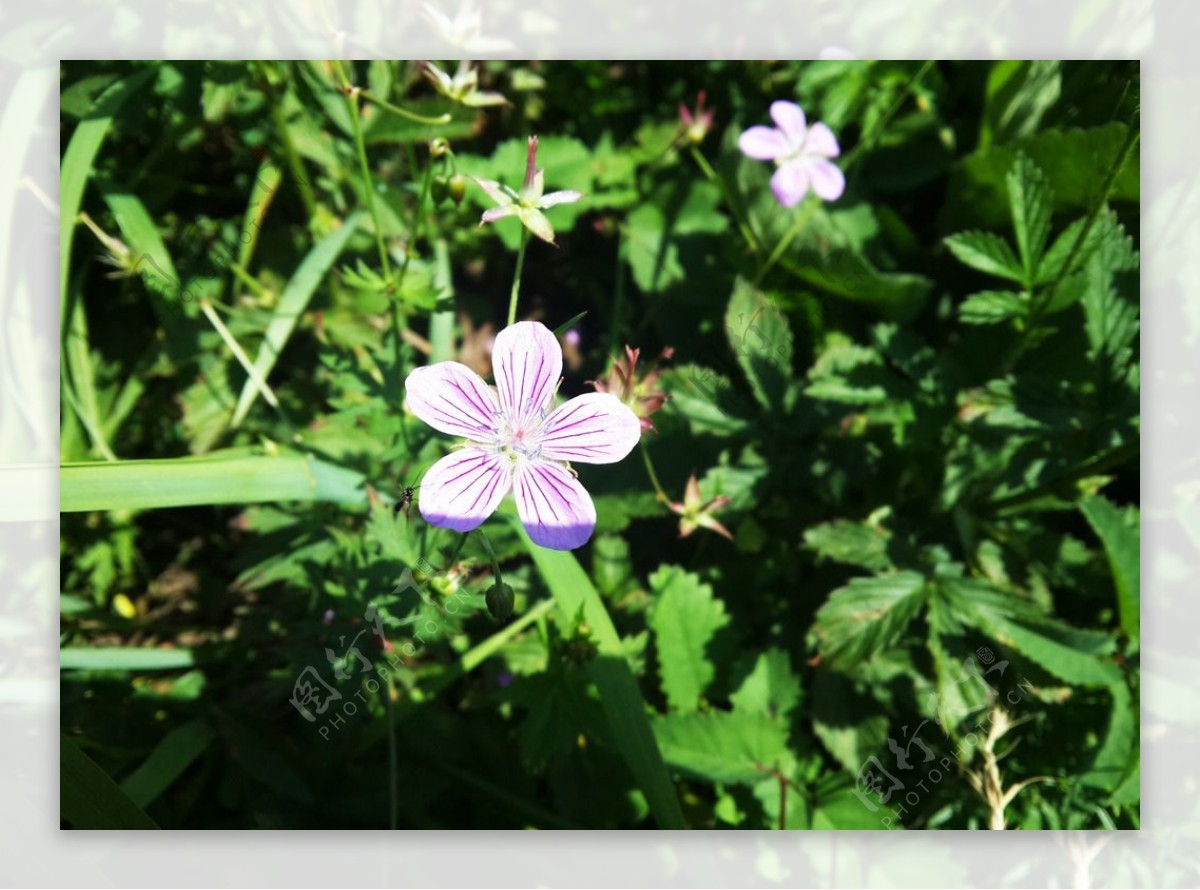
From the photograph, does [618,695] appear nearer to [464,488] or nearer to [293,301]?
[464,488]

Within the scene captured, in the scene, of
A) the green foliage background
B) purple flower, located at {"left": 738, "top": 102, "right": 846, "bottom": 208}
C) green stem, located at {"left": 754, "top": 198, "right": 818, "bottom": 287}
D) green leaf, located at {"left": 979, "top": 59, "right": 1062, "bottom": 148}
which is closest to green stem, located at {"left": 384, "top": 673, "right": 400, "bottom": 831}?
the green foliage background

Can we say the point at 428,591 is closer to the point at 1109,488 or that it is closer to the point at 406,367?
the point at 406,367

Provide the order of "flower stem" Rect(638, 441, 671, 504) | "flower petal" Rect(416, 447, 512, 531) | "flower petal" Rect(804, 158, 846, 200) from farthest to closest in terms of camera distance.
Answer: "flower petal" Rect(804, 158, 846, 200)
"flower stem" Rect(638, 441, 671, 504)
"flower petal" Rect(416, 447, 512, 531)

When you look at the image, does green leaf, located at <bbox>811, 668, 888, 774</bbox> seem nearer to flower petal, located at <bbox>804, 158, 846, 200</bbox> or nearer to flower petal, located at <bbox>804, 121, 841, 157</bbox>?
flower petal, located at <bbox>804, 158, 846, 200</bbox>

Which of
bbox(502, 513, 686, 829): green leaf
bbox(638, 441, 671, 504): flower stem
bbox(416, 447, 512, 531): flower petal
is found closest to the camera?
bbox(416, 447, 512, 531): flower petal

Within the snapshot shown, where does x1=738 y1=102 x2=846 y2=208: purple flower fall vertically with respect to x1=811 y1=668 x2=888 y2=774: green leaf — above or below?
above

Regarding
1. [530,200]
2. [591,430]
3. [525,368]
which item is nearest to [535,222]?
[530,200]

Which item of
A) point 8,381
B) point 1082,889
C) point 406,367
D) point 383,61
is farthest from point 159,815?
point 1082,889
